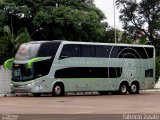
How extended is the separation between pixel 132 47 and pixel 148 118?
2163cm

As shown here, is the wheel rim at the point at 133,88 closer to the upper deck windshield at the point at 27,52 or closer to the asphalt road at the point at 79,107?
the upper deck windshield at the point at 27,52

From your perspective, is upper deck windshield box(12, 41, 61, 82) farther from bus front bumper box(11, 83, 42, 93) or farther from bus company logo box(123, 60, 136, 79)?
bus company logo box(123, 60, 136, 79)

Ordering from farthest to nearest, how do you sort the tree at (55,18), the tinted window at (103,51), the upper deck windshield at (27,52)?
the tree at (55,18) → the tinted window at (103,51) → the upper deck windshield at (27,52)

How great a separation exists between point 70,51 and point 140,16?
1206 inches

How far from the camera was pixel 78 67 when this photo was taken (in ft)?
110

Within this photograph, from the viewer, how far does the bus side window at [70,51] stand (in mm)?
32469

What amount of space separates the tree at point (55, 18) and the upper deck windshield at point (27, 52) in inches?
752

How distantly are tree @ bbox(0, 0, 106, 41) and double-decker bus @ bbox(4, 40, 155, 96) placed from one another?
51.8 feet

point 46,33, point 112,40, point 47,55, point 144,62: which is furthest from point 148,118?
point 112,40

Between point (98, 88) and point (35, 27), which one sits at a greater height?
point (35, 27)

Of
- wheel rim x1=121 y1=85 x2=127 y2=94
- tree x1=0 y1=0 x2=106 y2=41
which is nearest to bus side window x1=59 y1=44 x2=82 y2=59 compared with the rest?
wheel rim x1=121 y1=85 x2=127 y2=94

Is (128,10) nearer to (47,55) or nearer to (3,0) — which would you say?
(3,0)

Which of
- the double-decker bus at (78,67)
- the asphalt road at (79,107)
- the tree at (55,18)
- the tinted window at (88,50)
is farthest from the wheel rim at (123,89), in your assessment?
the tree at (55,18)

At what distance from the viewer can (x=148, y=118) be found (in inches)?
612
